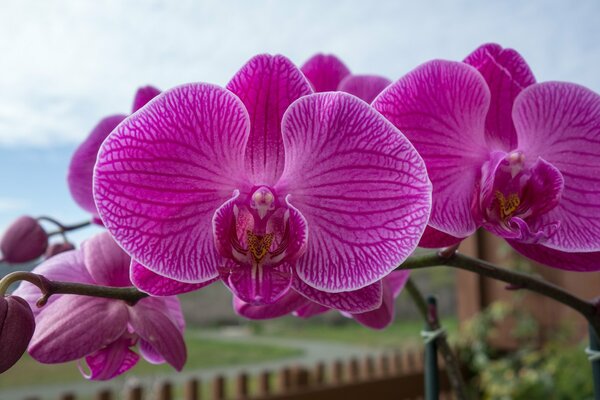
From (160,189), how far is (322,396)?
1.89 m

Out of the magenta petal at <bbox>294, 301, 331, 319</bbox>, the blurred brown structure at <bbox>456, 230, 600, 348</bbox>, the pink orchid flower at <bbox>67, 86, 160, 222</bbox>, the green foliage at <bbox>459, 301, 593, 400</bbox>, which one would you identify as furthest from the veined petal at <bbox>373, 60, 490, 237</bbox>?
the blurred brown structure at <bbox>456, 230, 600, 348</bbox>

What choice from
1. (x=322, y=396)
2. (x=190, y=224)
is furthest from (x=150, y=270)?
(x=322, y=396)

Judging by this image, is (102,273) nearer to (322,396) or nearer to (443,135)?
(443,135)

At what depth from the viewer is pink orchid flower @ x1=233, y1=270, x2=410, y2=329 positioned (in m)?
0.35

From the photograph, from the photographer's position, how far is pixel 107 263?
13.3 inches

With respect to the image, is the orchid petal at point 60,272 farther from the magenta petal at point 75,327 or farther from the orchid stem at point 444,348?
the orchid stem at point 444,348

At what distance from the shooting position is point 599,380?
43 centimetres

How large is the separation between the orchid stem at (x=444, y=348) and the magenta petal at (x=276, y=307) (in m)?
0.13

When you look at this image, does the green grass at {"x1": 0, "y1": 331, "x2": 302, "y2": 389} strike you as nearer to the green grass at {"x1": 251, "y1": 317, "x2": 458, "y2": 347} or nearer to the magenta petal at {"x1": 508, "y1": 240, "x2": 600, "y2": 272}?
the green grass at {"x1": 251, "y1": 317, "x2": 458, "y2": 347}

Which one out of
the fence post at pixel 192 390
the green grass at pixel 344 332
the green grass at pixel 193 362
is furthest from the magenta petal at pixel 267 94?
the green grass at pixel 344 332

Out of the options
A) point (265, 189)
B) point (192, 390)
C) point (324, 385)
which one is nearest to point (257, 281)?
point (265, 189)

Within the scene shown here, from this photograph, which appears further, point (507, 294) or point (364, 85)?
point (507, 294)

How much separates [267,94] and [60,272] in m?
0.16

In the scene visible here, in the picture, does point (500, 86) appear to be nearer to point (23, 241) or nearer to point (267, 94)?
point (267, 94)
